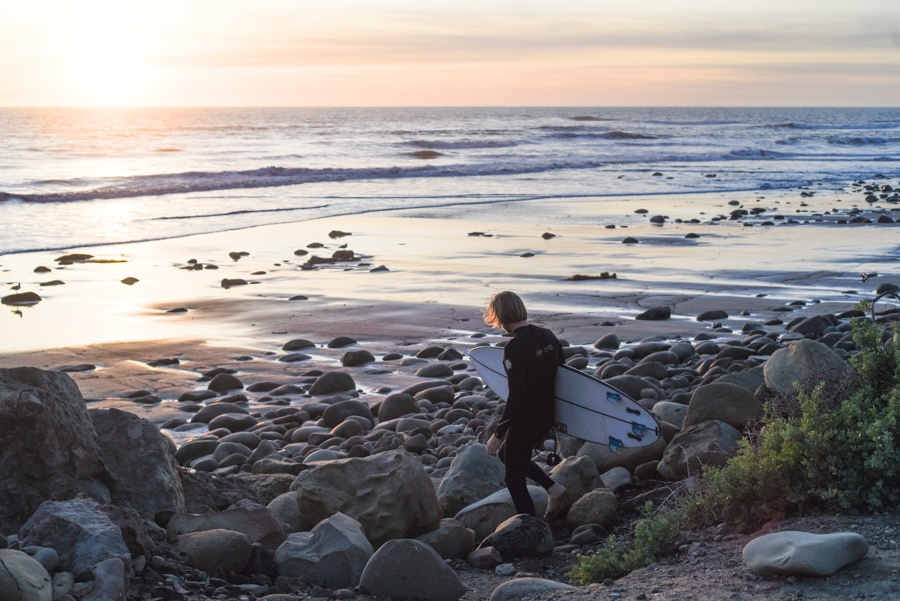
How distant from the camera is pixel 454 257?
16.6m

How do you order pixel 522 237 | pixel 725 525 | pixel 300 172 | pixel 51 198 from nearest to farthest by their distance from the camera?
pixel 725 525, pixel 522 237, pixel 51 198, pixel 300 172

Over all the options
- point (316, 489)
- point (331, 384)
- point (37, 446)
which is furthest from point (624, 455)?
point (37, 446)

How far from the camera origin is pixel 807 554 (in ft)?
12.5

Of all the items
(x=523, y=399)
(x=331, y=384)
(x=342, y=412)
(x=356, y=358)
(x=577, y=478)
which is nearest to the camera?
(x=523, y=399)

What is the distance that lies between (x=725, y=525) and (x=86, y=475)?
3.57 m

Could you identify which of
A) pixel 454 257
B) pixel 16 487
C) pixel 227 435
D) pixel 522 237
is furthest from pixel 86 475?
pixel 522 237

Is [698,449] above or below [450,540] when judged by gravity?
above

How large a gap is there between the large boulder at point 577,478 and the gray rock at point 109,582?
306cm

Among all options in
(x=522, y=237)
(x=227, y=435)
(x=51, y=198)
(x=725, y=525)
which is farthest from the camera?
(x=51, y=198)

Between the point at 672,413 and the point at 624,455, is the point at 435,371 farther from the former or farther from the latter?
the point at 624,455

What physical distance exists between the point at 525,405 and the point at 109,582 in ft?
9.29

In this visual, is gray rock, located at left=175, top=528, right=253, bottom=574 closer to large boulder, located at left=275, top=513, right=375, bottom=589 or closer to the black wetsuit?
large boulder, located at left=275, top=513, right=375, bottom=589

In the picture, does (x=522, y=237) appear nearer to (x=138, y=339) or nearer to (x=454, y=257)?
(x=454, y=257)

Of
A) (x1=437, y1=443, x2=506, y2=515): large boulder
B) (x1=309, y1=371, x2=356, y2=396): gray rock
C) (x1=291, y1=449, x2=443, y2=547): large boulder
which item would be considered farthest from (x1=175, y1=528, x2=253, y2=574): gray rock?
(x1=309, y1=371, x2=356, y2=396): gray rock
